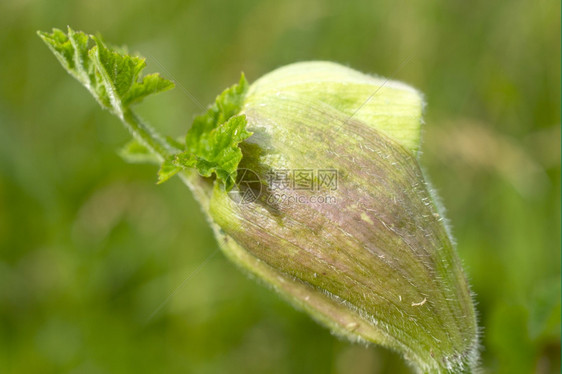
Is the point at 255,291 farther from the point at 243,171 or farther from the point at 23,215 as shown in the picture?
the point at 243,171

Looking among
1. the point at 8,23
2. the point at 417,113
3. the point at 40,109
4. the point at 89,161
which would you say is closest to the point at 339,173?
the point at 417,113

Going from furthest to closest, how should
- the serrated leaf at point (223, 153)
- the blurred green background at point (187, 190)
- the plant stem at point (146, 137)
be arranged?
the blurred green background at point (187, 190), the plant stem at point (146, 137), the serrated leaf at point (223, 153)

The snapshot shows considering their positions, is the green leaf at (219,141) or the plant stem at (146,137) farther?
the plant stem at (146,137)

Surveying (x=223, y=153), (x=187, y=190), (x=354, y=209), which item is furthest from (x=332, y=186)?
(x=187, y=190)

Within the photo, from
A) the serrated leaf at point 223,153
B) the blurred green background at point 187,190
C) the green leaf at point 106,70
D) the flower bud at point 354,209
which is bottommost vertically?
the blurred green background at point 187,190

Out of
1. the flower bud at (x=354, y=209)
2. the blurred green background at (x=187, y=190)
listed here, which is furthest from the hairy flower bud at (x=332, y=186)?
the blurred green background at (x=187, y=190)

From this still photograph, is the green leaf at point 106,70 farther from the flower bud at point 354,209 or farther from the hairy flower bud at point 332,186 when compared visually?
the flower bud at point 354,209
